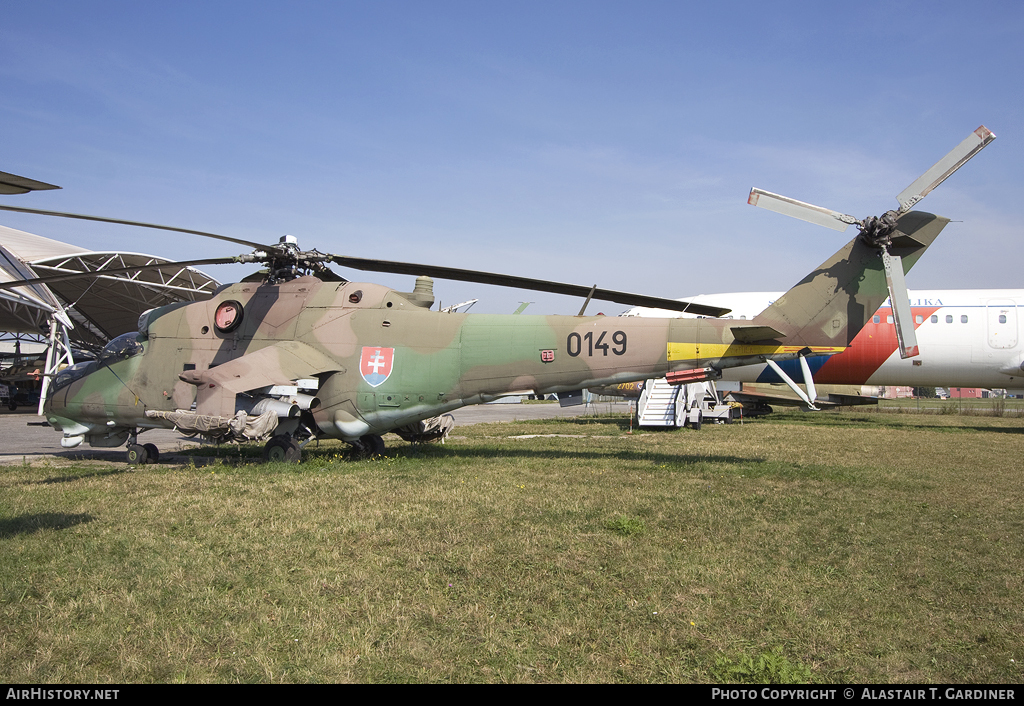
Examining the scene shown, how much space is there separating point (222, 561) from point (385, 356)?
22.8 ft

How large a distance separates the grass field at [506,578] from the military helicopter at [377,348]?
5.50 ft

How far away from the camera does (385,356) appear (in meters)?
13.1

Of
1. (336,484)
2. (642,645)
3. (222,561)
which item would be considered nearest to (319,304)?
(336,484)

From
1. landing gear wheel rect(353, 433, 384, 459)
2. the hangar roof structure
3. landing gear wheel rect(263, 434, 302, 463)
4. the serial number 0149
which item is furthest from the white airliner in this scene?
the hangar roof structure

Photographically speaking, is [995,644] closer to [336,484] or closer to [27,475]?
[336,484]

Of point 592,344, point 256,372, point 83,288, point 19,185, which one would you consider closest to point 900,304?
point 592,344

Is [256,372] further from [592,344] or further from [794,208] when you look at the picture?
[794,208]

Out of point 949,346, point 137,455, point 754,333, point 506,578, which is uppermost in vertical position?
point 949,346

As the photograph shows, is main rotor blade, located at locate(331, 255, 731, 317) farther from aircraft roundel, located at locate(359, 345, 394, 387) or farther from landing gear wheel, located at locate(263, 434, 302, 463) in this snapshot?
landing gear wheel, located at locate(263, 434, 302, 463)

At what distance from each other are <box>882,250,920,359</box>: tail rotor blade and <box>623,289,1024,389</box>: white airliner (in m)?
14.6

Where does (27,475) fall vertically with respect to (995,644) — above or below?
below

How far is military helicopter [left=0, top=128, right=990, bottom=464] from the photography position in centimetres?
1217

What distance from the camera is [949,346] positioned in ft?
83.4

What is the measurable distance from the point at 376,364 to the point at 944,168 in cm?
1092
